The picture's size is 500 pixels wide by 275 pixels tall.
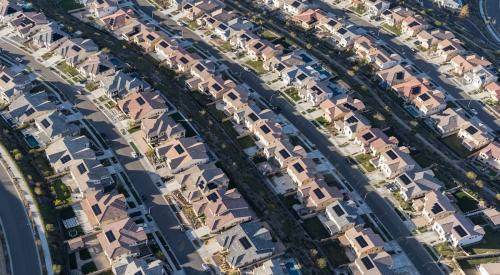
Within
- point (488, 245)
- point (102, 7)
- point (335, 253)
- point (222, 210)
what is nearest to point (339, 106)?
point (335, 253)

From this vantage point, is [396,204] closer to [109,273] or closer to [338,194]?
[338,194]

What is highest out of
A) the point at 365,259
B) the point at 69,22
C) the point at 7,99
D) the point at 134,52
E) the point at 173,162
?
the point at 69,22

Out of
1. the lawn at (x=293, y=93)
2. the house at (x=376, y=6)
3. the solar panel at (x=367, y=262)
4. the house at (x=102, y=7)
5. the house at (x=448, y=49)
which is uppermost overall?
the house at (x=102, y=7)

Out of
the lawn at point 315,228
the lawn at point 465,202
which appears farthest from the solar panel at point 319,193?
the lawn at point 465,202

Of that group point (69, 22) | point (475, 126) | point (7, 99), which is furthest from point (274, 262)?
point (69, 22)

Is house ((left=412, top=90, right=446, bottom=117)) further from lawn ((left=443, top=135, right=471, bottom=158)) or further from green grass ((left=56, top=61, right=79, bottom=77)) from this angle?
green grass ((left=56, top=61, right=79, bottom=77))

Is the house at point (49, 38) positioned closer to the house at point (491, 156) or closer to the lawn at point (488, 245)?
the house at point (491, 156)
